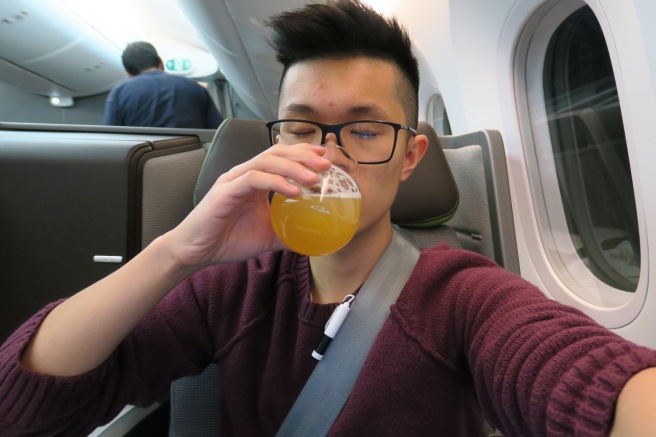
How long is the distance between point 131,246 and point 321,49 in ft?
3.71

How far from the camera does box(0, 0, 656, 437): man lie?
2.00ft

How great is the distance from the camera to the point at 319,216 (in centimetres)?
69

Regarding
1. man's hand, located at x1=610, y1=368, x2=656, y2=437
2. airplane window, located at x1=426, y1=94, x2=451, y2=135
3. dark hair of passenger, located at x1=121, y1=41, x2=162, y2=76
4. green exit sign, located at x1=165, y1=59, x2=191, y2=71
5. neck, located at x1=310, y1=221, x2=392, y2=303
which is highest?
green exit sign, located at x1=165, y1=59, x2=191, y2=71

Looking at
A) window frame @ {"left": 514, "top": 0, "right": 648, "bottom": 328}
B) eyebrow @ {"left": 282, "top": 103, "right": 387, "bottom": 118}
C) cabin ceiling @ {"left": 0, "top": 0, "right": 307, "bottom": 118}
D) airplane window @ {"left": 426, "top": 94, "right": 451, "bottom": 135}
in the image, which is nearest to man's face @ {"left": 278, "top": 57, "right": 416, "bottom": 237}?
eyebrow @ {"left": 282, "top": 103, "right": 387, "bottom": 118}

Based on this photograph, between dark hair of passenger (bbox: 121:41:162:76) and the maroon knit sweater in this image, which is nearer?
the maroon knit sweater

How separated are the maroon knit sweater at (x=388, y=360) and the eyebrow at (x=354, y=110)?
0.39 meters

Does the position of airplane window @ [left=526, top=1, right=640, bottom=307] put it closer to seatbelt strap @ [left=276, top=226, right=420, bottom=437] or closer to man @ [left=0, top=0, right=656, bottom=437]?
man @ [left=0, top=0, right=656, bottom=437]

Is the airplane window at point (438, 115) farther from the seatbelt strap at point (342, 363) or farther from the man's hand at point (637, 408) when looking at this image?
the man's hand at point (637, 408)

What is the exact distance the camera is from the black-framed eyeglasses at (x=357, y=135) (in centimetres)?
92

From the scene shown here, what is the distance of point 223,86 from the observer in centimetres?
1138

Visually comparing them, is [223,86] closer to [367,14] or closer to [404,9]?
[404,9]

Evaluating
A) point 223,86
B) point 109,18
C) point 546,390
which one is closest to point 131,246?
point 546,390

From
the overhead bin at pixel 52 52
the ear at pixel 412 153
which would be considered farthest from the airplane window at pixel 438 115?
the overhead bin at pixel 52 52

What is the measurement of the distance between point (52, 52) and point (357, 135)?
696 cm
